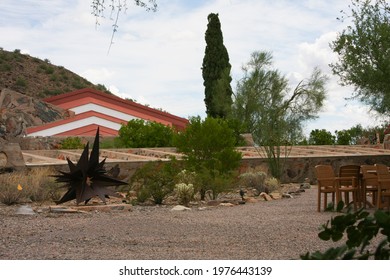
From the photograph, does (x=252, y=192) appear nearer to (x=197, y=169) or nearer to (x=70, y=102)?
(x=197, y=169)

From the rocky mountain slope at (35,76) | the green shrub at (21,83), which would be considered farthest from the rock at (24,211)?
the green shrub at (21,83)

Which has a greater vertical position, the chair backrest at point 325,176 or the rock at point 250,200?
the chair backrest at point 325,176

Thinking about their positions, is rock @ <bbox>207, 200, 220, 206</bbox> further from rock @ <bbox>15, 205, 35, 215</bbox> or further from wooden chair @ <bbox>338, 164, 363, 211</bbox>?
rock @ <bbox>15, 205, 35, 215</bbox>

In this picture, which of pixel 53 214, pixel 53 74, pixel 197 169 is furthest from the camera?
pixel 53 74

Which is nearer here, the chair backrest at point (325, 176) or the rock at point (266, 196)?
the chair backrest at point (325, 176)

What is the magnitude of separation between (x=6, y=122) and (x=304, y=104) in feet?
60.6

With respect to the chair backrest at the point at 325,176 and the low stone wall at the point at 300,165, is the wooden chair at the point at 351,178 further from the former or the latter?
the low stone wall at the point at 300,165

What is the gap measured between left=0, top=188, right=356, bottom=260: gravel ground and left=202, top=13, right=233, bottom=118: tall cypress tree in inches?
997

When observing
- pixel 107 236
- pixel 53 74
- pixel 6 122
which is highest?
pixel 53 74

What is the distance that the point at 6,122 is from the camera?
1143 inches

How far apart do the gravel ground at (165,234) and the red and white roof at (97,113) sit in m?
19.5

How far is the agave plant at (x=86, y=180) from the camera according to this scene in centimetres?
1440

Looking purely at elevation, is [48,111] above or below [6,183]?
above
